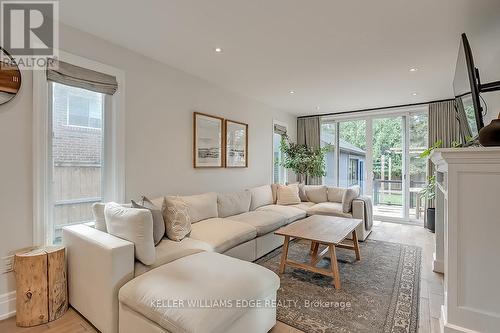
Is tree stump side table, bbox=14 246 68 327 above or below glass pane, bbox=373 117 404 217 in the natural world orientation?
below

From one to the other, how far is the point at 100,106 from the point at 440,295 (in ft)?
12.7

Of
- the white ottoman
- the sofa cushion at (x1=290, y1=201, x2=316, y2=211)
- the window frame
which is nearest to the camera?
the white ottoman

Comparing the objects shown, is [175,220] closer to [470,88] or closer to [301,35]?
[301,35]

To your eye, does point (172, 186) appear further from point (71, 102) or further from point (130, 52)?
point (130, 52)

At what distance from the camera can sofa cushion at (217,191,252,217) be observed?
357 centimetres

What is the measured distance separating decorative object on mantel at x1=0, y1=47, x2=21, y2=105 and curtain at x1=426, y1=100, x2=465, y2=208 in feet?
20.0

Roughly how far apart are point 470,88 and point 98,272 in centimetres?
308

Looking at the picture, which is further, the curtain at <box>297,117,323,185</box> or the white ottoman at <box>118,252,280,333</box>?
the curtain at <box>297,117,323,185</box>

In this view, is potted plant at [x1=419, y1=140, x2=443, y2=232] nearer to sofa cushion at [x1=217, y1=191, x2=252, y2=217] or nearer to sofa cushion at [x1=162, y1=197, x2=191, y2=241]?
sofa cushion at [x1=217, y1=191, x2=252, y2=217]

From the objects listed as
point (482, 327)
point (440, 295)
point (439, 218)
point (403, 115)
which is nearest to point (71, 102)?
point (482, 327)

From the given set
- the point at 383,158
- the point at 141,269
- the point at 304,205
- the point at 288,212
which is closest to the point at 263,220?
the point at 288,212

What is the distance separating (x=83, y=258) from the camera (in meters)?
1.99

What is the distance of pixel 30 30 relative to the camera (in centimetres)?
216

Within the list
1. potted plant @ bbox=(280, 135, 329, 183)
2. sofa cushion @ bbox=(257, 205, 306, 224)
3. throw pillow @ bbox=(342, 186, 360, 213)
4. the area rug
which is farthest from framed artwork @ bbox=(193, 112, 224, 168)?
potted plant @ bbox=(280, 135, 329, 183)
